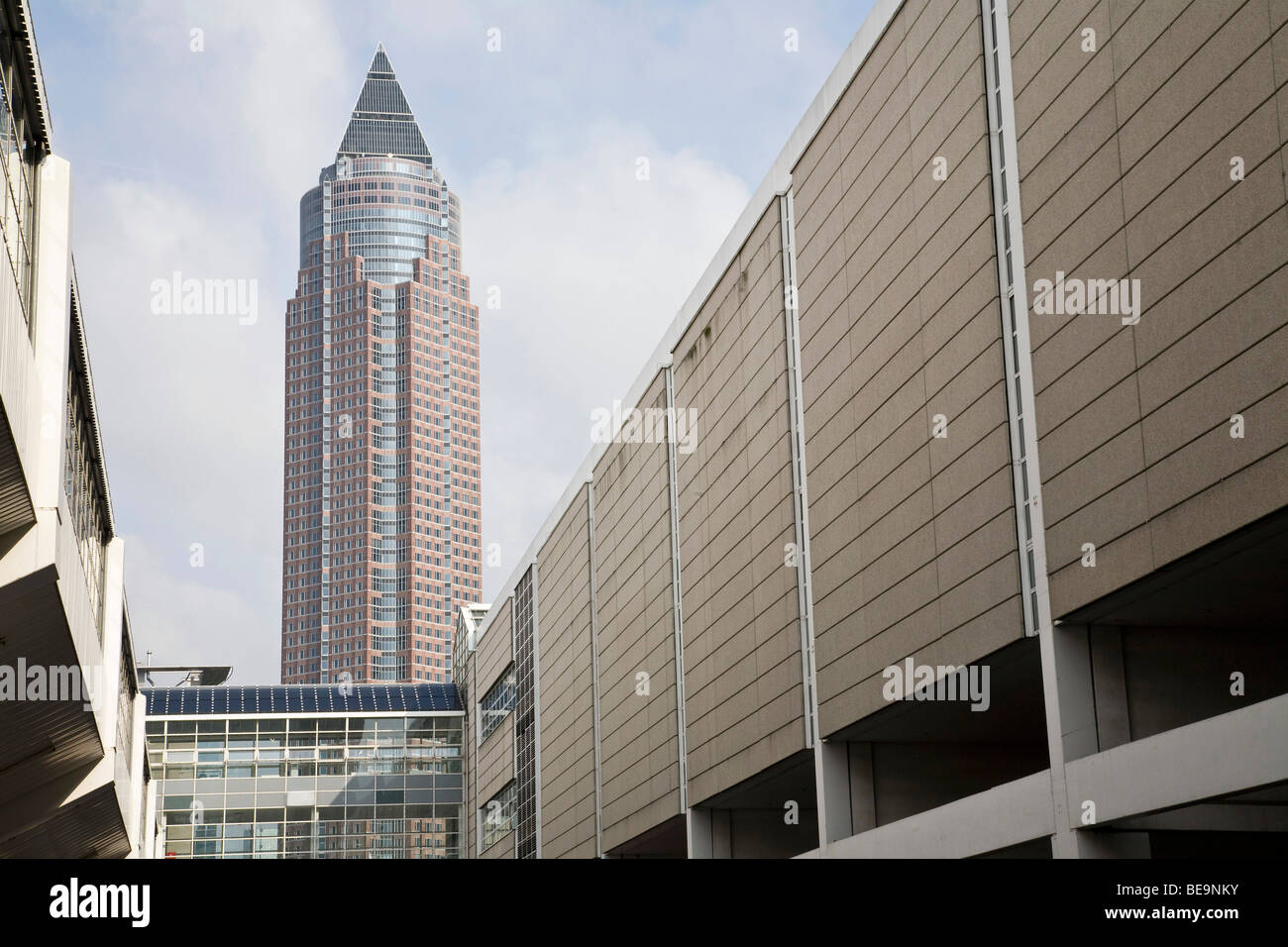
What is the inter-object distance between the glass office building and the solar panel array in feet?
0.24

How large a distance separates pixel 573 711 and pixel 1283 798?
35674mm

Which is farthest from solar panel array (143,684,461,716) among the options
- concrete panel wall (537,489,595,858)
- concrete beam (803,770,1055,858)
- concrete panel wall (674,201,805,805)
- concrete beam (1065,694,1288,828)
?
concrete beam (1065,694,1288,828)

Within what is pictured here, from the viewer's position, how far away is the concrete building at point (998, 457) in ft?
65.1

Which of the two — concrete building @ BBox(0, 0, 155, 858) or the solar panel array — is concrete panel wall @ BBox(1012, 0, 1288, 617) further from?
the solar panel array

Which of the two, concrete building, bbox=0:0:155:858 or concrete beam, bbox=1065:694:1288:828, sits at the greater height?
concrete building, bbox=0:0:155:858

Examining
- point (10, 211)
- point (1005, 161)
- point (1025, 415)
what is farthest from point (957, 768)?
point (10, 211)

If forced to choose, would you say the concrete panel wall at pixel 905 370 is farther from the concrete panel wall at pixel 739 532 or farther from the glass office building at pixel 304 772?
the glass office building at pixel 304 772

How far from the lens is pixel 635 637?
47750 millimetres

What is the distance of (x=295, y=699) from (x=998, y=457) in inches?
2453

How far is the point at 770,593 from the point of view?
3553 centimetres

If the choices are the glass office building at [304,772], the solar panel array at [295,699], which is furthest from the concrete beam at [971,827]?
the solar panel array at [295,699]

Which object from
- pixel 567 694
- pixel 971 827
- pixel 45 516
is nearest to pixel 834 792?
pixel 971 827

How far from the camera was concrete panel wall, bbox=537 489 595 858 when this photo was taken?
53844mm
